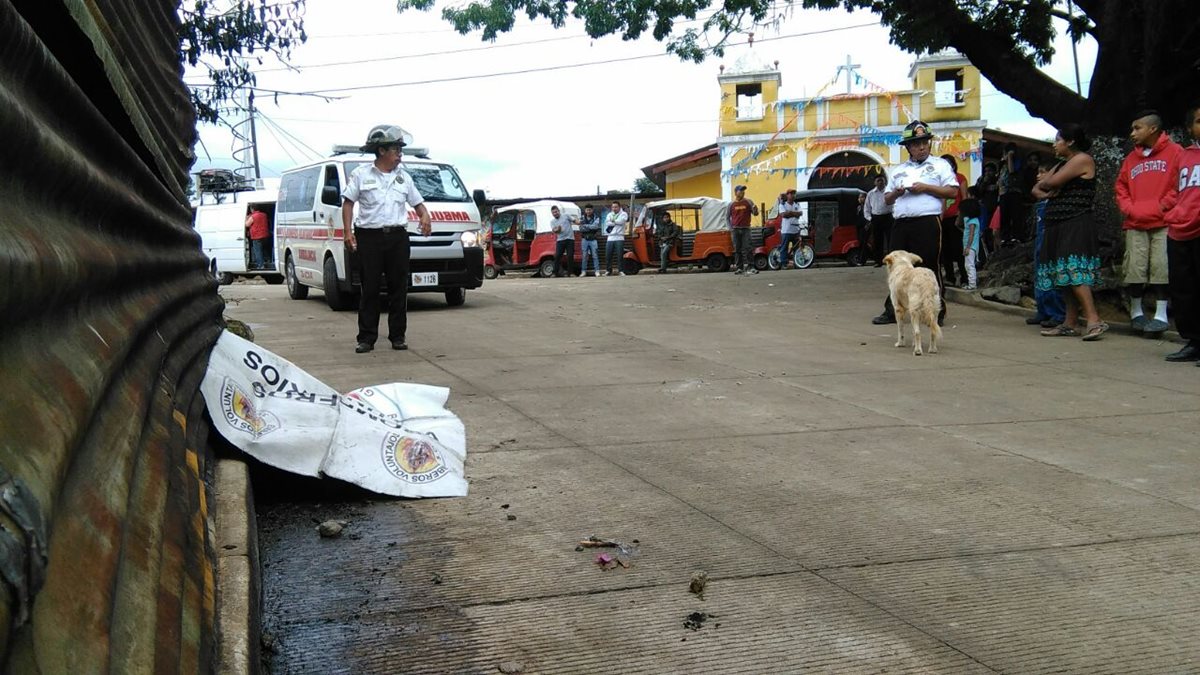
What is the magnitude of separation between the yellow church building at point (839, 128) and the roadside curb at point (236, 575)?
34.8 meters

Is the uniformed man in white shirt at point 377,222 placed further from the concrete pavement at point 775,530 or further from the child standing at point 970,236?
the child standing at point 970,236

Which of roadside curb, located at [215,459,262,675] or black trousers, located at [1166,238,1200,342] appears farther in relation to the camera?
black trousers, located at [1166,238,1200,342]

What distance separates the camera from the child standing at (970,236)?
13.8 metres

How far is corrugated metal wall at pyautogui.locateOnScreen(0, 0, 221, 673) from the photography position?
1285 mm

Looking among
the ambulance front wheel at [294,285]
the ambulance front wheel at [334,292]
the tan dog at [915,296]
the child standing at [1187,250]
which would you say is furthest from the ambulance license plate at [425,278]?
the child standing at [1187,250]

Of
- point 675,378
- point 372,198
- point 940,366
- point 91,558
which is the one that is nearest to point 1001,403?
point 940,366

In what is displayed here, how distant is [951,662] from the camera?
106 inches

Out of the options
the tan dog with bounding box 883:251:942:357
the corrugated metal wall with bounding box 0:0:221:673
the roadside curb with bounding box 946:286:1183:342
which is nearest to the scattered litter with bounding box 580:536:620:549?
the corrugated metal wall with bounding box 0:0:221:673

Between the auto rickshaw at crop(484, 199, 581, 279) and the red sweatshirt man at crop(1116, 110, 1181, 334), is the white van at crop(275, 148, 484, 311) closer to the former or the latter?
the red sweatshirt man at crop(1116, 110, 1181, 334)

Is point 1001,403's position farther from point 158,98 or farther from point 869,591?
point 158,98

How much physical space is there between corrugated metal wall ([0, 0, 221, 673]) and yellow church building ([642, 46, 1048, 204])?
35170 millimetres

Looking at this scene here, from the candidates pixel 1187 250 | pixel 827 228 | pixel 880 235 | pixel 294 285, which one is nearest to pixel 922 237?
pixel 1187 250

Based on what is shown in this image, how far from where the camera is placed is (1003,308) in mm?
11273

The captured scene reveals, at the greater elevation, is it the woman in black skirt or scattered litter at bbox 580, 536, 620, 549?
the woman in black skirt
